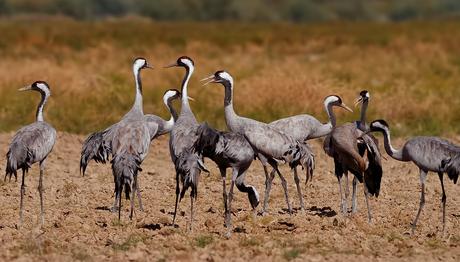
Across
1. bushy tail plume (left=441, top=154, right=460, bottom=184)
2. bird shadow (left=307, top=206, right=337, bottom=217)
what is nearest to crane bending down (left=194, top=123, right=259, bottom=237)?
bird shadow (left=307, top=206, right=337, bottom=217)

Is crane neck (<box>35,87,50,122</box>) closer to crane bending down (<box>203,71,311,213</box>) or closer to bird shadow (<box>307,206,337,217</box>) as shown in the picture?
crane bending down (<box>203,71,311,213</box>)

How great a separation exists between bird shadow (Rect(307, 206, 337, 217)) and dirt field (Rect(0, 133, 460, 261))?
0.03 m

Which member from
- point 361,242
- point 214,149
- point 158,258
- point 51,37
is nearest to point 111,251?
point 158,258

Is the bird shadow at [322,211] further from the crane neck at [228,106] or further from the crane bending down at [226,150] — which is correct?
the crane neck at [228,106]

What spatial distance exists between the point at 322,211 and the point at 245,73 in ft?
43.8

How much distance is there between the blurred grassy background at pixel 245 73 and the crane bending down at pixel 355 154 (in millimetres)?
5930

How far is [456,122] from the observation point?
1817 cm

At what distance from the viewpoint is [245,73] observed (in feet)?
81.5

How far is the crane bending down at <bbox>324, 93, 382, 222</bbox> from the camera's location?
11.0m

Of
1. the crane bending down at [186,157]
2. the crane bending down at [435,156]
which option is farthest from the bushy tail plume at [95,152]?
the crane bending down at [435,156]

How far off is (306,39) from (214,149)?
30.6 meters

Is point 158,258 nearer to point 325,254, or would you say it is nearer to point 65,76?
point 325,254

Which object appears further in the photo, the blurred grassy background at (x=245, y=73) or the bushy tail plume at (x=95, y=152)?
the blurred grassy background at (x=245, y=73)

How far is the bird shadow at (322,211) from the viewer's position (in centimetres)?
1145
